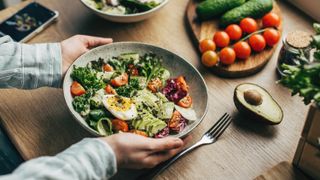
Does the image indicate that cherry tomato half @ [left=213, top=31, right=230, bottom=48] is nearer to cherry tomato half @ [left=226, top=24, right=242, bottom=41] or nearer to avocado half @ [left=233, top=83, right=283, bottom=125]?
cherry tomato half @ [left=226, top=24, right=242, bottom=41]

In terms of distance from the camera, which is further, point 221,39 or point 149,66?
point 221,39

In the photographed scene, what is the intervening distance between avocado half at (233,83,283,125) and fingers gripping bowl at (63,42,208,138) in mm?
121

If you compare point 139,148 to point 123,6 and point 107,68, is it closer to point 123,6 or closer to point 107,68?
point 107,68

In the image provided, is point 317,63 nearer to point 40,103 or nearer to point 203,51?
point 203,51

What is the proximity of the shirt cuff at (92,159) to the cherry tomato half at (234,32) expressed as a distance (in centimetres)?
78

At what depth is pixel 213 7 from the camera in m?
1.82

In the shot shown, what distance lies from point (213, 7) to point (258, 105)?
0.53 meters

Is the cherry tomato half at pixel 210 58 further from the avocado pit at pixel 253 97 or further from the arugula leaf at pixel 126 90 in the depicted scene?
the arugula leaf at pixel 126 90

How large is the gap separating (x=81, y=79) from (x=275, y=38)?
0.77 m

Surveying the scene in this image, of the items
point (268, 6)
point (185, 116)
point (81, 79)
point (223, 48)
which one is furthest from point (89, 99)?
point (268, 6)

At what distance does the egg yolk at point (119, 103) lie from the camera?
139 centimetres

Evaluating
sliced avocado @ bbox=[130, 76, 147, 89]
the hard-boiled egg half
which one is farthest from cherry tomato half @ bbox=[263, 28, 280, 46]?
the hard-boiled egg half

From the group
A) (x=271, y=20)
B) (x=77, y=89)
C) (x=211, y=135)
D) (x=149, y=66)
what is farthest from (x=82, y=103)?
(x=271, y=20)

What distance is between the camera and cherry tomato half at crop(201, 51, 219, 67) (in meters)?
1.63
